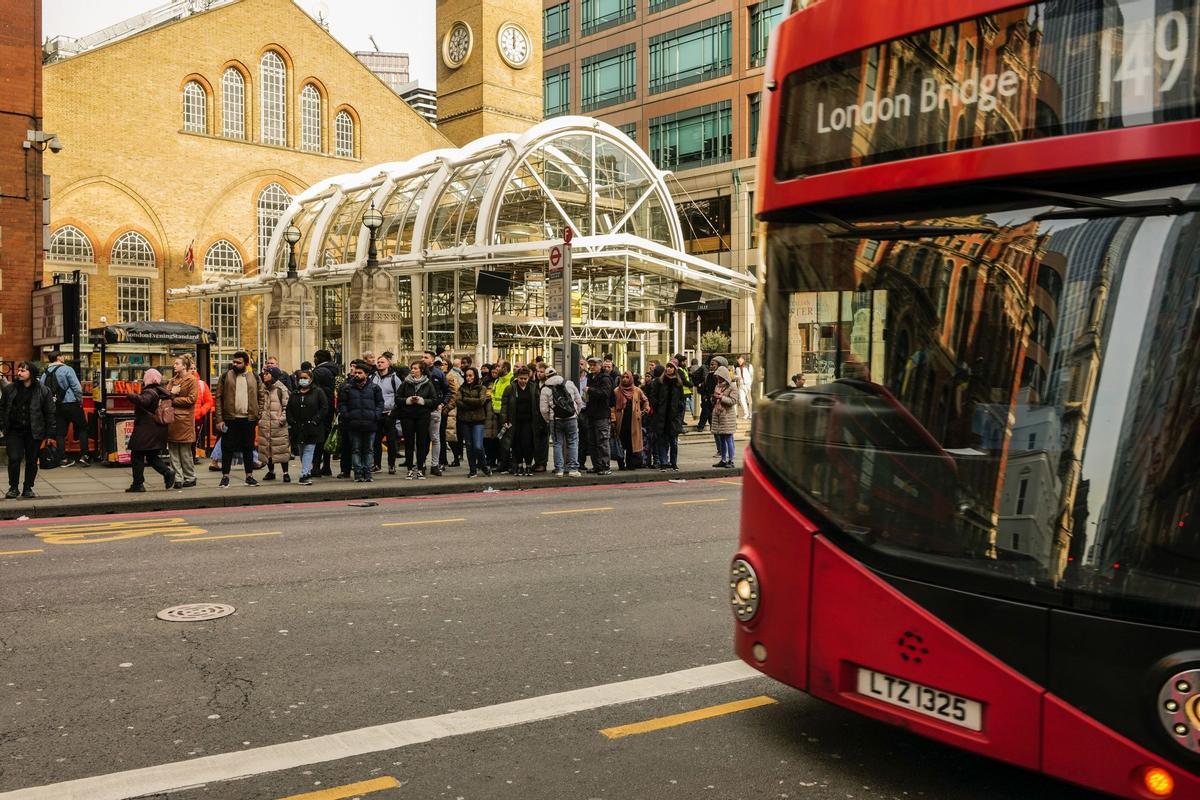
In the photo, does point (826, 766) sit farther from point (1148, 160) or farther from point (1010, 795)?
point (1148, 160)

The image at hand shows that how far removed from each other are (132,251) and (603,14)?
25.6 metres

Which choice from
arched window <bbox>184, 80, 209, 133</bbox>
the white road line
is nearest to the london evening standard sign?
the white road line

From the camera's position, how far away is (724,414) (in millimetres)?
18406

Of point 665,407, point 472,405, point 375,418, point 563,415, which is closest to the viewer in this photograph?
point 375,418

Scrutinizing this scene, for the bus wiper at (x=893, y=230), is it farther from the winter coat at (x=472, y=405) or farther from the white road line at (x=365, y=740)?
the winter coat at (x=472, y=405)

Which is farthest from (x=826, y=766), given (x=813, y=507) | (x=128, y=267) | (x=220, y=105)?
(x=220, y=105)

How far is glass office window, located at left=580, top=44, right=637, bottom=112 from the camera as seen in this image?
51.0m

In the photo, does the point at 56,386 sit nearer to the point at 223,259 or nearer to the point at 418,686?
the point at 418,686

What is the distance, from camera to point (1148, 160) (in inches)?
130

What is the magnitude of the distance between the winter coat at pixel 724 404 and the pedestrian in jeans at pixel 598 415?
6.88 ft

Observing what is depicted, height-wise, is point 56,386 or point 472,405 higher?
point 56,386

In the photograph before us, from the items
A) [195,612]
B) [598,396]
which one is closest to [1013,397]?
[195,612]

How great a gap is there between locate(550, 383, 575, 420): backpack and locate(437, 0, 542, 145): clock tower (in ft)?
128

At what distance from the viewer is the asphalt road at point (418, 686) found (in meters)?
4.12
